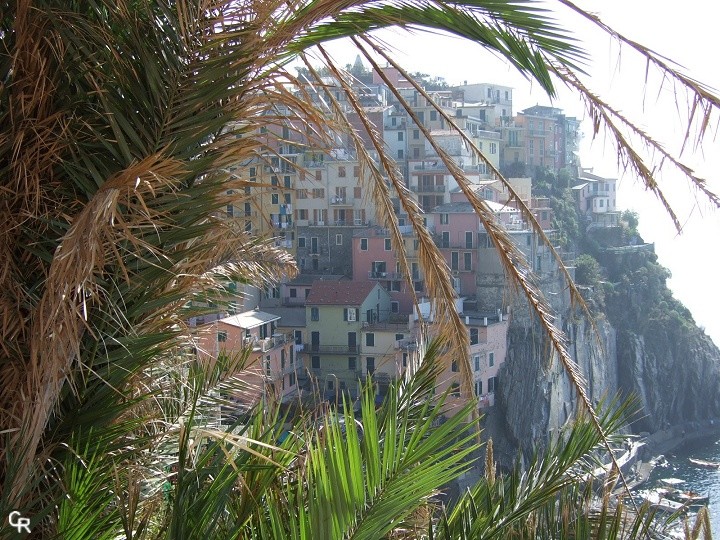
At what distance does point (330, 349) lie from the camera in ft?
67.5

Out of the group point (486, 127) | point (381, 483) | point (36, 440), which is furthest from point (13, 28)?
point (486, 127)

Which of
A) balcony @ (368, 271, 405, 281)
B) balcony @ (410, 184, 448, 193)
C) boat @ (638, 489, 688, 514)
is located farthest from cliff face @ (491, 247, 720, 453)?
boat @ (638, 489, 688, 514)

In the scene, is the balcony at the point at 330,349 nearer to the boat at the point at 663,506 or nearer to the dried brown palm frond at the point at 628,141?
the boat at the point at 663,506

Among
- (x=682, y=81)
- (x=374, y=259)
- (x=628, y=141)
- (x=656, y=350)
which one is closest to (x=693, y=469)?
(x=656, y=350)

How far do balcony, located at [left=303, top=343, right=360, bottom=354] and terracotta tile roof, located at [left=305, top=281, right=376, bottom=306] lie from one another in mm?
997

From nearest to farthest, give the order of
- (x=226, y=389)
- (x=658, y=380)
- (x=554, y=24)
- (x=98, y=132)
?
(x=98, y=132)
(x=554, y=24)
(x=226, y=389)
(x=658, y=380)

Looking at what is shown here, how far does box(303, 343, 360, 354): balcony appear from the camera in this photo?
20344 mm

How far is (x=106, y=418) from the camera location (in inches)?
45.4

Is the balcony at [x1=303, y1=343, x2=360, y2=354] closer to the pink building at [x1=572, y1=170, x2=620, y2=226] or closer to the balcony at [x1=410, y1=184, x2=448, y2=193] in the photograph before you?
the balcony at [x1=410, y1=184, x2=448, y2=193]

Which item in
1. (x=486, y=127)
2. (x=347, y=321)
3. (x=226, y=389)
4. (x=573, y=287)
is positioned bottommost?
(x=347, y=321)

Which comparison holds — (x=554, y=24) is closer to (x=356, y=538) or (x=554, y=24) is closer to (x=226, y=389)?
(x=356, y=538)

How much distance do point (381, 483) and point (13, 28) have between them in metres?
0.71

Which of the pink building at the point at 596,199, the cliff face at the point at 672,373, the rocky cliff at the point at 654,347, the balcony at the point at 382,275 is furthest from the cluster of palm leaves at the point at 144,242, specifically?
the pink building at the point at 596,199

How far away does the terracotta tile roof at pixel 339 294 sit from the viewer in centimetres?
2089
